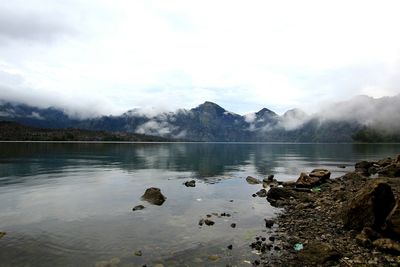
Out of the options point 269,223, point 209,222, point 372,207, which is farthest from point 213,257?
point 372,207

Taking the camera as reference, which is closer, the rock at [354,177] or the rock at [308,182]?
the rock at [308,182]

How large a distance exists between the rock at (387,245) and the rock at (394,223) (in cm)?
101

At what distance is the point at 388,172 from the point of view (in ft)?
204

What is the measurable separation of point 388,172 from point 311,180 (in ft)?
59.1

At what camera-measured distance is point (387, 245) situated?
2245cm

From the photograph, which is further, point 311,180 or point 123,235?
point 311,180

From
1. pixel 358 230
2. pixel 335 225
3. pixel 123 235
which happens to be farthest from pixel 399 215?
pixel 123 235

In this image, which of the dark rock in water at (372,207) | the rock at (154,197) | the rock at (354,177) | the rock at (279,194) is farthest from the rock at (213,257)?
the rock at (354,177)

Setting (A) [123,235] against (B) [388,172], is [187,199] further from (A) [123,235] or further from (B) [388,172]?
(B) [388,172]

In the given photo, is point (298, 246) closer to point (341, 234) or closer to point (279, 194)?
point (341, 234)

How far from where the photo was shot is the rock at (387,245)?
22.0 meters

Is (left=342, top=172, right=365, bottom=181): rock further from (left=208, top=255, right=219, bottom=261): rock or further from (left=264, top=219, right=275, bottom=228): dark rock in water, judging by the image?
(left=208, top=255, right=219, bottom=261): rock

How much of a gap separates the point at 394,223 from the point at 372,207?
9.12 ft

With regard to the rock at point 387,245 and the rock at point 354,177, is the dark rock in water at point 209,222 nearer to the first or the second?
the rock at point 387,245
